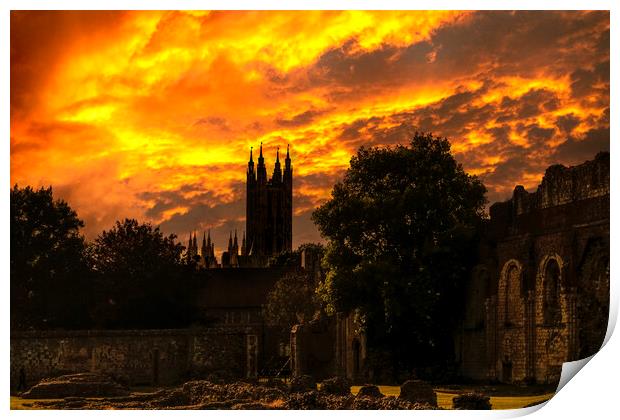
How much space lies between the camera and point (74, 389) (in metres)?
31.8

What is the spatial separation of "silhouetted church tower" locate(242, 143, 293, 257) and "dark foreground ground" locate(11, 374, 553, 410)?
5.32 m

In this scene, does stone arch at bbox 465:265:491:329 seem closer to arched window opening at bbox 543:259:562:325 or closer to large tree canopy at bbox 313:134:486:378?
large tree canopy at bbox 313:134:486:378

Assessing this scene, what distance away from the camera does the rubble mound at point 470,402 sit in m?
27.3

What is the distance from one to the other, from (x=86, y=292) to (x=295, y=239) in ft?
24.1

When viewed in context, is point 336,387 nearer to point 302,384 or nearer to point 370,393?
point 370,393

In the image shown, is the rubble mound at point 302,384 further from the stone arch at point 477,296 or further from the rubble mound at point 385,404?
the stone arch at point 477,296

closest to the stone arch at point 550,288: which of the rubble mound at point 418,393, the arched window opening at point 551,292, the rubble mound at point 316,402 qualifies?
the arched window opening at point 551,292

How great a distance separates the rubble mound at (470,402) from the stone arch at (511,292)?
6.13 m

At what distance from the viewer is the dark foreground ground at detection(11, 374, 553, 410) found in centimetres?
2839

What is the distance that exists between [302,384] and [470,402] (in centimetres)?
554

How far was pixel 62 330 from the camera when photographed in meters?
37.8

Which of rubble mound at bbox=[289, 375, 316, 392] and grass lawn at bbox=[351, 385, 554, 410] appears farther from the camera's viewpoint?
rubble mound at bbox=[289, 375, 316, 392]

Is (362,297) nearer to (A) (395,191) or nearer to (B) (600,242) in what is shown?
(A) (395,191)

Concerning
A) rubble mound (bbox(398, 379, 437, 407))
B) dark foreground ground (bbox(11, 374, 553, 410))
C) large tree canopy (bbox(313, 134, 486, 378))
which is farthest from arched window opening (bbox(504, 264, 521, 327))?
rubble mound (bbox(398, 379, 437, 407))
